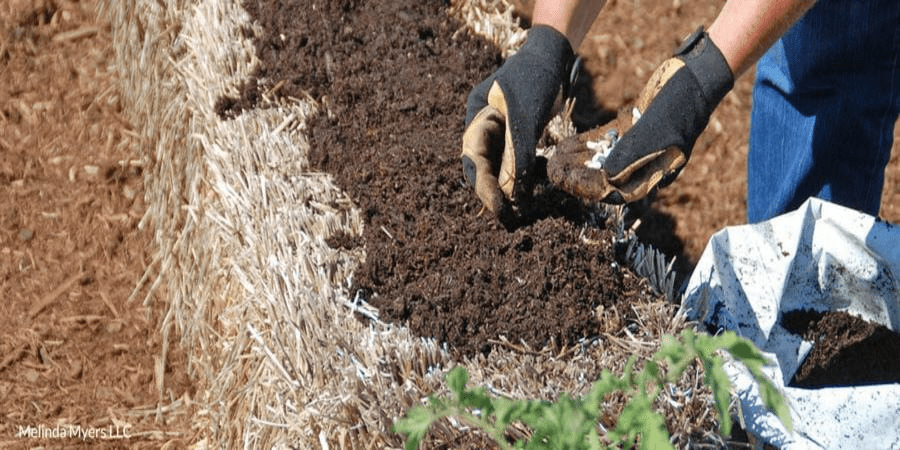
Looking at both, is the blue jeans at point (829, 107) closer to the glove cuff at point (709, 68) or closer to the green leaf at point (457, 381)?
the glove cuff at point (709, 68)

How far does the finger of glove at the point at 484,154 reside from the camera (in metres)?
2.22

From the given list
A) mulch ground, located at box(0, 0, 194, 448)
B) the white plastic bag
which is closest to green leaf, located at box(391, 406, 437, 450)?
the white plastic bag

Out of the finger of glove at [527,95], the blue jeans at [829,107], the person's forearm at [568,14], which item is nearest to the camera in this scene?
the finger of glove at [527,95]

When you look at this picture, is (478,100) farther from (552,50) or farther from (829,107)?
(829,107)

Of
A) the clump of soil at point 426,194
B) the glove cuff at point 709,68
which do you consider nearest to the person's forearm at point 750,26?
the glove cuff at point 709,68

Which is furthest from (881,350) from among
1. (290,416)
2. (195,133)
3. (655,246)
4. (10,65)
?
(10,65)

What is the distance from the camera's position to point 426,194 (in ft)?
7.70

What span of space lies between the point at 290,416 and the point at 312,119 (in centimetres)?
93

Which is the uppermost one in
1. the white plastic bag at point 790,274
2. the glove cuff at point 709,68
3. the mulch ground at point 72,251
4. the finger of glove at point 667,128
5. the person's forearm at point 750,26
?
the person's forearm at point 750,26

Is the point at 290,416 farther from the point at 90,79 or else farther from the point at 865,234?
the point at 90,79

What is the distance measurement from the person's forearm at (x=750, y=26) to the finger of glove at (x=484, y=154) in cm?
56

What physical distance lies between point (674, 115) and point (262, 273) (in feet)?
3.42

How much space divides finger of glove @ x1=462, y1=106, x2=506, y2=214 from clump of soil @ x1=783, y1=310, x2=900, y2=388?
0.86 m

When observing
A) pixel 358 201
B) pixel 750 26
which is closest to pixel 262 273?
pixel 358 201
